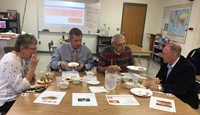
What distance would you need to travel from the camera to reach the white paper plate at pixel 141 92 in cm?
145

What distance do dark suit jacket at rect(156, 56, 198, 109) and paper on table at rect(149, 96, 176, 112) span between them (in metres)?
0.31

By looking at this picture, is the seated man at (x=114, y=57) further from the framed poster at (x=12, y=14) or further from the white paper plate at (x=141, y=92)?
the framed poster at (x=12, y=14)

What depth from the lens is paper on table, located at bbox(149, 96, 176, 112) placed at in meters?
1.25

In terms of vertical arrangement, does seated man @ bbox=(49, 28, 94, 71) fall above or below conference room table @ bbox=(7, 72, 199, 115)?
above

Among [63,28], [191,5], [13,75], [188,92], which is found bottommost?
[188,92]

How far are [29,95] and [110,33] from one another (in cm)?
564

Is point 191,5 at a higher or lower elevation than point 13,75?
higher

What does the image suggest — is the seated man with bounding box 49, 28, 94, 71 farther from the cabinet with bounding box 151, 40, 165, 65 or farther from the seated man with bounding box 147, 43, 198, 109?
the cabinet with bounding box 151, 40, 165, 65

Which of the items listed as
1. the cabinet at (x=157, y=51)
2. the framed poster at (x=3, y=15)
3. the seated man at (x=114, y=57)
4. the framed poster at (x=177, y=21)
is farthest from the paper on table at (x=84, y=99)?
the framed poster at (x=3, y=15)

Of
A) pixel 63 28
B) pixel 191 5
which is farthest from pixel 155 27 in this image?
pixel 63 28

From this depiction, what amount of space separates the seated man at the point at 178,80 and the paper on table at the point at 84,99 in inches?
25.4

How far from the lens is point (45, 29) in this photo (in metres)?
6.16


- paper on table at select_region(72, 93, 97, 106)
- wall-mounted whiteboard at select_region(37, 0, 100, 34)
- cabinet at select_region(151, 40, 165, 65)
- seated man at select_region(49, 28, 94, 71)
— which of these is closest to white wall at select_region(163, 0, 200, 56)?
cabinet at select_region(151, 40, 165, 65)

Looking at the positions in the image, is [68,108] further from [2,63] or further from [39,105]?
[2,63]
